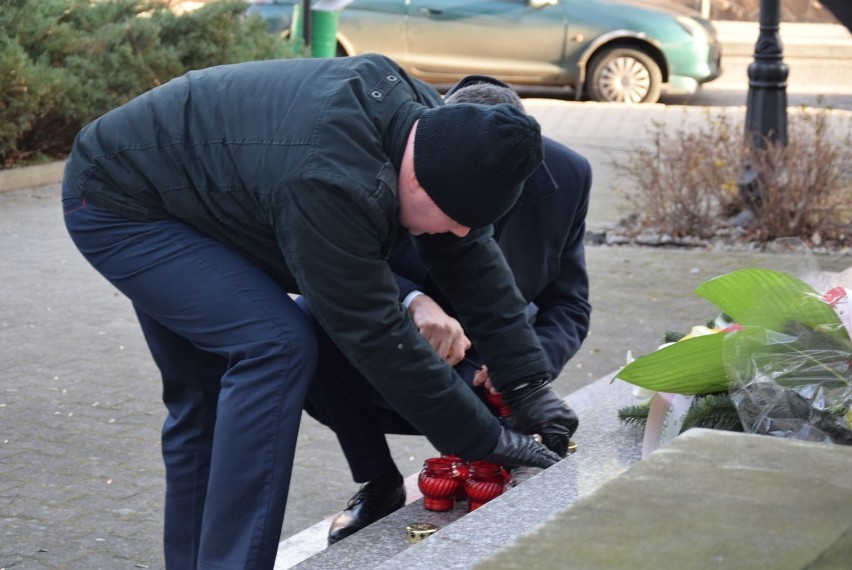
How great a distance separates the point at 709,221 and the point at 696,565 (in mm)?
6692

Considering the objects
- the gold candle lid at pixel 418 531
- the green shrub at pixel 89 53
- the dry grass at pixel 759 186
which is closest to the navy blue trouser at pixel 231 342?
the gold candle lid at pixel 418 531

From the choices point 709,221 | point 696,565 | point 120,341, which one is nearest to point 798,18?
point 709,221

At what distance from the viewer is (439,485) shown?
9.89 feet

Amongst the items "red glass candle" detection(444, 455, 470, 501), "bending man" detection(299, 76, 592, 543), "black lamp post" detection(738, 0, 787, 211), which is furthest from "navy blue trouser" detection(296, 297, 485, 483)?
"black lamp post" detection(738, 0, 787, 211)

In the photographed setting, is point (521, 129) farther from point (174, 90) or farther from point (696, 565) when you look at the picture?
point (696, 565)

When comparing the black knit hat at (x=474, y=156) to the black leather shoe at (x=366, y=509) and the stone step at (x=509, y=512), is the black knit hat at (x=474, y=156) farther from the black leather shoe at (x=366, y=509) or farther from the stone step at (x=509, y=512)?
the black leather shoe at (x=366, y=509)

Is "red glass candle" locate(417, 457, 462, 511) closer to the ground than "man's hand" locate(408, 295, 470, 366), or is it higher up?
closer to the ground

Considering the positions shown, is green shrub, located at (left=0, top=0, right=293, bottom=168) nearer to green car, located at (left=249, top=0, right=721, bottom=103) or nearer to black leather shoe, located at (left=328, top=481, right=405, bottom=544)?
green car, located at (left=249, top=0, right=721, bottom=103)

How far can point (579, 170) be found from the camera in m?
3.58

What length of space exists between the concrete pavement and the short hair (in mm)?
1491

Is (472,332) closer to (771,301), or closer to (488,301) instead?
(488,301)

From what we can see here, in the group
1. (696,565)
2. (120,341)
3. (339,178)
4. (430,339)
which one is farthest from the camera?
(120,341)

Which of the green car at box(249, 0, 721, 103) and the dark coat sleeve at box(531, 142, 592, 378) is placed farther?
the green car at box(249, 0, 721, 103)

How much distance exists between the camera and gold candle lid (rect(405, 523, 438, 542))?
2826 millimetres
